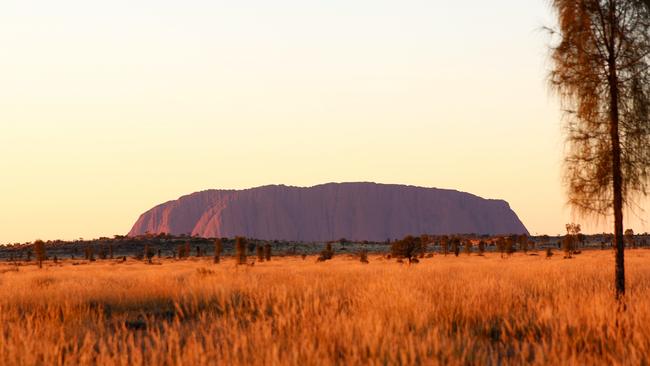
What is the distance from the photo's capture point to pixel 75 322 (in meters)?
9.32

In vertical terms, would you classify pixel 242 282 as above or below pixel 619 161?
below

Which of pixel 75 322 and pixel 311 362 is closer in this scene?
pixel 311 362

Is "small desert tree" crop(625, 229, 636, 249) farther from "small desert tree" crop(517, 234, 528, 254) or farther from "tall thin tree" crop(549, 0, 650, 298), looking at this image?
"tall thin tree" crop(549, 0, 650, 298)

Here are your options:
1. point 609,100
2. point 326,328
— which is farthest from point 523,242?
point 326,328

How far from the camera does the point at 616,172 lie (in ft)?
41.3

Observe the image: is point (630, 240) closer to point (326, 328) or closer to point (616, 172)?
point (616, 172)

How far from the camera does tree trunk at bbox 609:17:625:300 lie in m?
12.6

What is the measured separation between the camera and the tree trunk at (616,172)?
1261cm

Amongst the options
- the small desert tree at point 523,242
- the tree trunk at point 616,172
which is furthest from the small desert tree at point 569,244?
the tree trunk at point 616,172

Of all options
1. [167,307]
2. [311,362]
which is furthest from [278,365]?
[167,307]

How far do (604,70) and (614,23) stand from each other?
0.91m

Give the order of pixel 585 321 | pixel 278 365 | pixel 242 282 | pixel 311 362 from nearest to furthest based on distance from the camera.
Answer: pixel 278 365, pixel 311 362, pixel 585 321, pixel 242 282

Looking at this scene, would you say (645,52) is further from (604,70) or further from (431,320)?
(431,320)

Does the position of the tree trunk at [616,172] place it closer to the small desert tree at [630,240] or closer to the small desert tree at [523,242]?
the small desert tree at [523,242]
